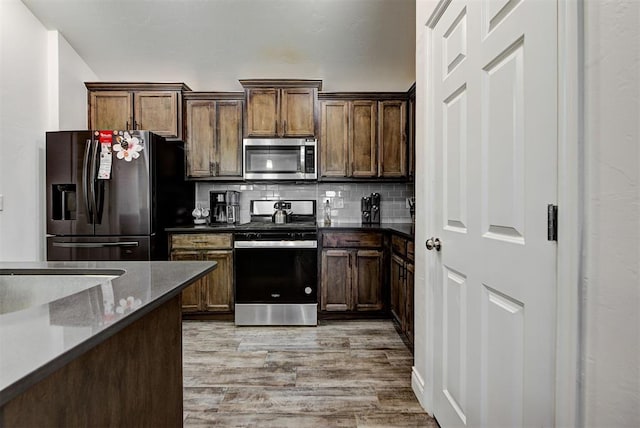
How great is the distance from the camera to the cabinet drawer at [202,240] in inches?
140

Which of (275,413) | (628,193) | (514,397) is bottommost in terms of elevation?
(275,413)

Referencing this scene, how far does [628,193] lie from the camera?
A: 2.42 feet

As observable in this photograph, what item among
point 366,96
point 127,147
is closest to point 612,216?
point 366,96

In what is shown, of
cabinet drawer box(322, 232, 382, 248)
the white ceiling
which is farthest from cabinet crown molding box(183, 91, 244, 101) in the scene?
cabinet drawer box(322, 232, 382, 248)

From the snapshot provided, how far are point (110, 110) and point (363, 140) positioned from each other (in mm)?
2553

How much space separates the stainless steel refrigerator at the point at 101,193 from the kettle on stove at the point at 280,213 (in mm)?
1215

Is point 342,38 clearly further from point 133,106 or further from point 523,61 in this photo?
point 523,61

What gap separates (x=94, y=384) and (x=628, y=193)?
1228 millimetres

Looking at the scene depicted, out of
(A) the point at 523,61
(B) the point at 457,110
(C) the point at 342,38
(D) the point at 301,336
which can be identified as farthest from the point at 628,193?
(C) the point at 342,38

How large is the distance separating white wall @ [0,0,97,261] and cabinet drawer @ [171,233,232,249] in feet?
3.91

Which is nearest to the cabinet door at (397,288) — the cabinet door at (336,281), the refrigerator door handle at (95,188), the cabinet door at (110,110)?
the cabinet door at (336,281)

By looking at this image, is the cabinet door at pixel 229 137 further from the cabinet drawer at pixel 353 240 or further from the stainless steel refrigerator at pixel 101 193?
the cabinet drawer at pixel 353 240

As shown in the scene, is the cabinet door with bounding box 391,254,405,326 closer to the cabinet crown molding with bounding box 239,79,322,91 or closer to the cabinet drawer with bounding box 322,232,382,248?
the cabinet drawer with bounding box 322,232,382,248

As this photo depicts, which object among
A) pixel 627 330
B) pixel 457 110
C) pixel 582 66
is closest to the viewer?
pixel 627 330
